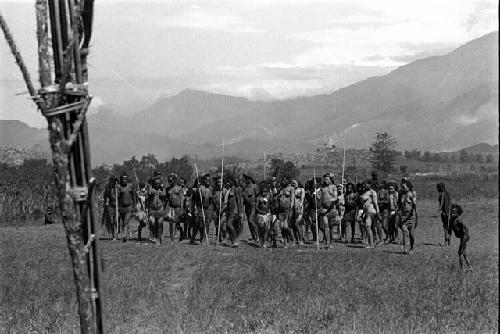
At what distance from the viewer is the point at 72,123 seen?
16.9ft

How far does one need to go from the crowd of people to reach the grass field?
76cm

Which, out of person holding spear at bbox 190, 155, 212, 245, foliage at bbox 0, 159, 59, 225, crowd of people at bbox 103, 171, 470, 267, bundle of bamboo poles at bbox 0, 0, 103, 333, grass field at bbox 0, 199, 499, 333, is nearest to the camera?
bundle of bamboo poles at bbox 0, 0, 103, 333

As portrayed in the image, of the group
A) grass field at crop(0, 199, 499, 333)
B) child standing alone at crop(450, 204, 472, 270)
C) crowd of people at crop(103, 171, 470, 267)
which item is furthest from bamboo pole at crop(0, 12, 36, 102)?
crowd of people at crop(103, 171, 470, 267)

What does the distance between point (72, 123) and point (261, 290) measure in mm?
7850

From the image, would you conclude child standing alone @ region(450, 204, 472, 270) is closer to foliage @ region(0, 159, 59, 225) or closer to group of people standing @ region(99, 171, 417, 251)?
group of people standing @ region(99, 171, 417, 251)

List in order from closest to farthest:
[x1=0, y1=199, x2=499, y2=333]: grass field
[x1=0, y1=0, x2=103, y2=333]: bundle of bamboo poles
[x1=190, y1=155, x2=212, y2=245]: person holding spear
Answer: [x1=0, y1=0, x2=103, y2=333]: bundle of bamboo poles → [x1=0, y1=199, x2=499, y2=333]: grass field → [x1=190, y1=155, x2=212, y2=245]: person holding spear

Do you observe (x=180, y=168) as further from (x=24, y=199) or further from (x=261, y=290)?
(x=261, y=290)

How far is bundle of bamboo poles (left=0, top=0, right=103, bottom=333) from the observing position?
4.91 m

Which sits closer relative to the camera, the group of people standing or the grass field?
the grass field

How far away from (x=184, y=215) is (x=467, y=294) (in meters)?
10.4

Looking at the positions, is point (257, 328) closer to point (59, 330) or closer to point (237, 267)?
point (59, 330)

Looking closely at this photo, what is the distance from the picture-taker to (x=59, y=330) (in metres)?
9.62

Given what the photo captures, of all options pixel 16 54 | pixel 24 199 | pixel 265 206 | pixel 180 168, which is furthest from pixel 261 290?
pixel 180 168

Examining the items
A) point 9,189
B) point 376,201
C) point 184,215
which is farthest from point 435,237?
point 9,189
